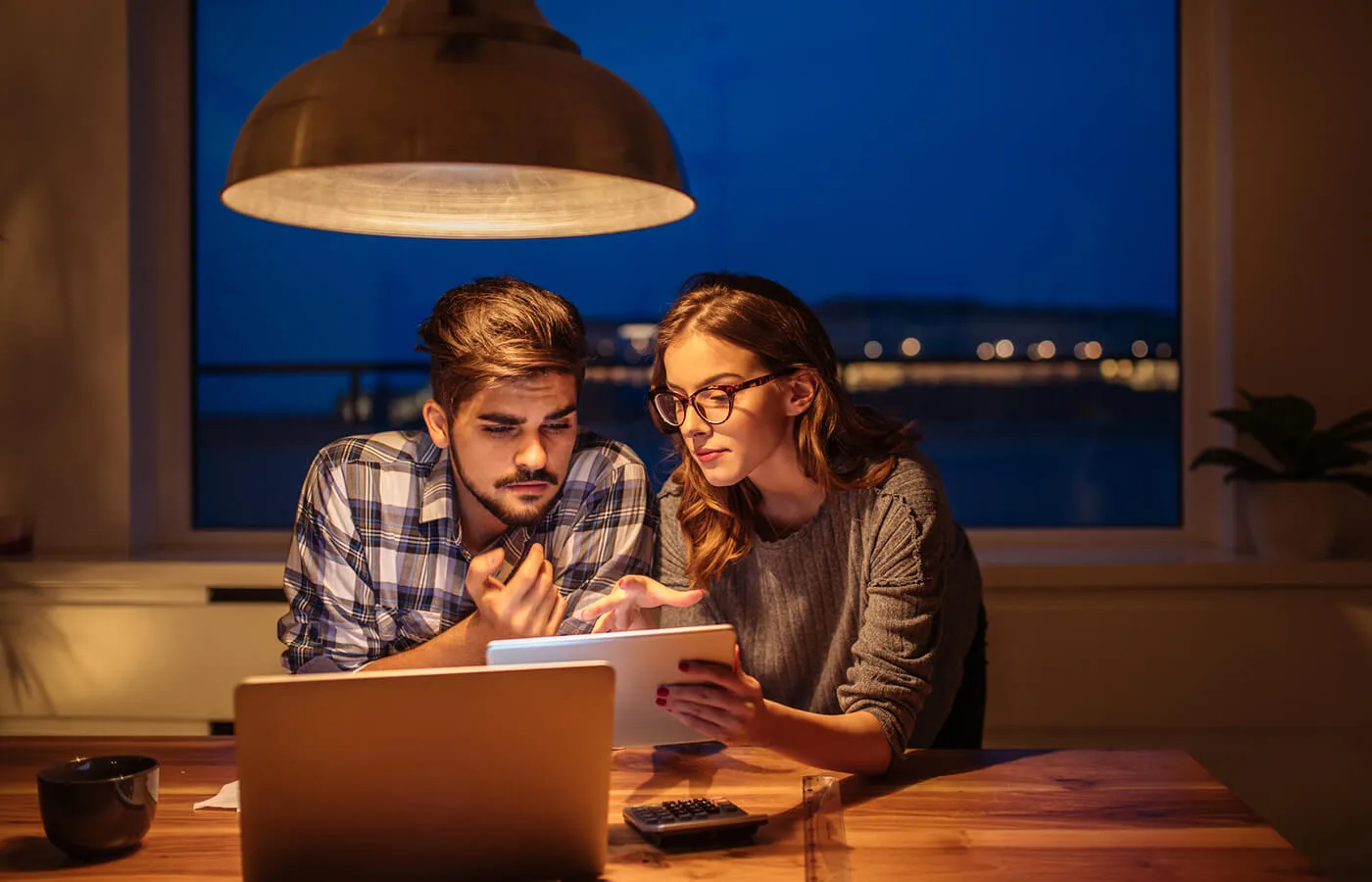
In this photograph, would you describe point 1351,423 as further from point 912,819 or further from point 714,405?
point 912,819

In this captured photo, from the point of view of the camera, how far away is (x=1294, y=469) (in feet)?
9.01

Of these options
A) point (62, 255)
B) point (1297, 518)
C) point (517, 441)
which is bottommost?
point (1297, 518)

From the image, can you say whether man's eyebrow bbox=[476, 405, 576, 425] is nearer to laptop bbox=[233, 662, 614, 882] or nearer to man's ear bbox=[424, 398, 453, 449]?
man's ear bbox=[424, 398, 453, 449]

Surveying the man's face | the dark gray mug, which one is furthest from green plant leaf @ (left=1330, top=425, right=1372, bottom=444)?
the dark gray mug

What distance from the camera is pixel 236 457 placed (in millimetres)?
3334

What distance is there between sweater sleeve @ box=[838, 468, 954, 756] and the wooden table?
88 millimetres

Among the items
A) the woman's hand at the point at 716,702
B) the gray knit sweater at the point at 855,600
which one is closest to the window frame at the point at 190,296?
the gray knit sweater at the point at 855,600

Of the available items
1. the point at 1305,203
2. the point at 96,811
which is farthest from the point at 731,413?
the point at 1305,203

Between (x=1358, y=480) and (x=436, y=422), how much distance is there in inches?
83.5

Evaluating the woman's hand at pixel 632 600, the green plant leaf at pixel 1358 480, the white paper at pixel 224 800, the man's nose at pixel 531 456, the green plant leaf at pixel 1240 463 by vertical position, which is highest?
the man's nose at pixel 531 456

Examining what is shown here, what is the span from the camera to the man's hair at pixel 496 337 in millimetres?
1903

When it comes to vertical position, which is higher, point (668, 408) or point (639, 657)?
point (668, 408)

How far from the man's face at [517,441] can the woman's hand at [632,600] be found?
26cm

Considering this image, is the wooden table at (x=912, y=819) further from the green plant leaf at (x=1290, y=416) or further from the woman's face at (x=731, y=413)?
the green plant leaf at (x=1290, y=416)
